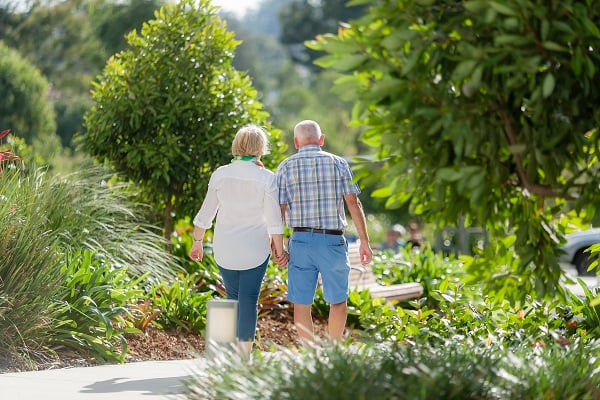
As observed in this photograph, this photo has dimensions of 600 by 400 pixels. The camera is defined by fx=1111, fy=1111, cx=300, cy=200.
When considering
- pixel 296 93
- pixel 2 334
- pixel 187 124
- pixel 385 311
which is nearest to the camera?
pixel 2 334

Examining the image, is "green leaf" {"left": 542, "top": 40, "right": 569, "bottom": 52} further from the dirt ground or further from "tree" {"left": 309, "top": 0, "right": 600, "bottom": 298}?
the dirt ground

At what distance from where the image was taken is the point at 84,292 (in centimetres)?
841

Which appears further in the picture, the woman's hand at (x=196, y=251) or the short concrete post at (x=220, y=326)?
the woman's hand at (x=196, y=251)

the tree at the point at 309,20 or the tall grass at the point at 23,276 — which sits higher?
the tree at the point at 309,20

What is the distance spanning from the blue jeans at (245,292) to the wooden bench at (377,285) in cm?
243

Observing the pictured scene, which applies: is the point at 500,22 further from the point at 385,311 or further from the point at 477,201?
the point at 385,311

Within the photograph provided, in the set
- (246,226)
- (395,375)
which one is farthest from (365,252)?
(395,375)

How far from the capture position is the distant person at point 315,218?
303 inches

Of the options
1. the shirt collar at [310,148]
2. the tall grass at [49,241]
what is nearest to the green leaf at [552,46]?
the shirt collar at [310,148]

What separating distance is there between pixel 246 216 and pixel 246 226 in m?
0.07

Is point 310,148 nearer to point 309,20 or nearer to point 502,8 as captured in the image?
point 502,8

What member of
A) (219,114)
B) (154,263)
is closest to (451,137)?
(154,263)

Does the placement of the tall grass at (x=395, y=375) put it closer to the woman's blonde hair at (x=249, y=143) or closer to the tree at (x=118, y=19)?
the woman's blonde hair at (x=249, y=143)

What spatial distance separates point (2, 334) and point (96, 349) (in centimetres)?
78
